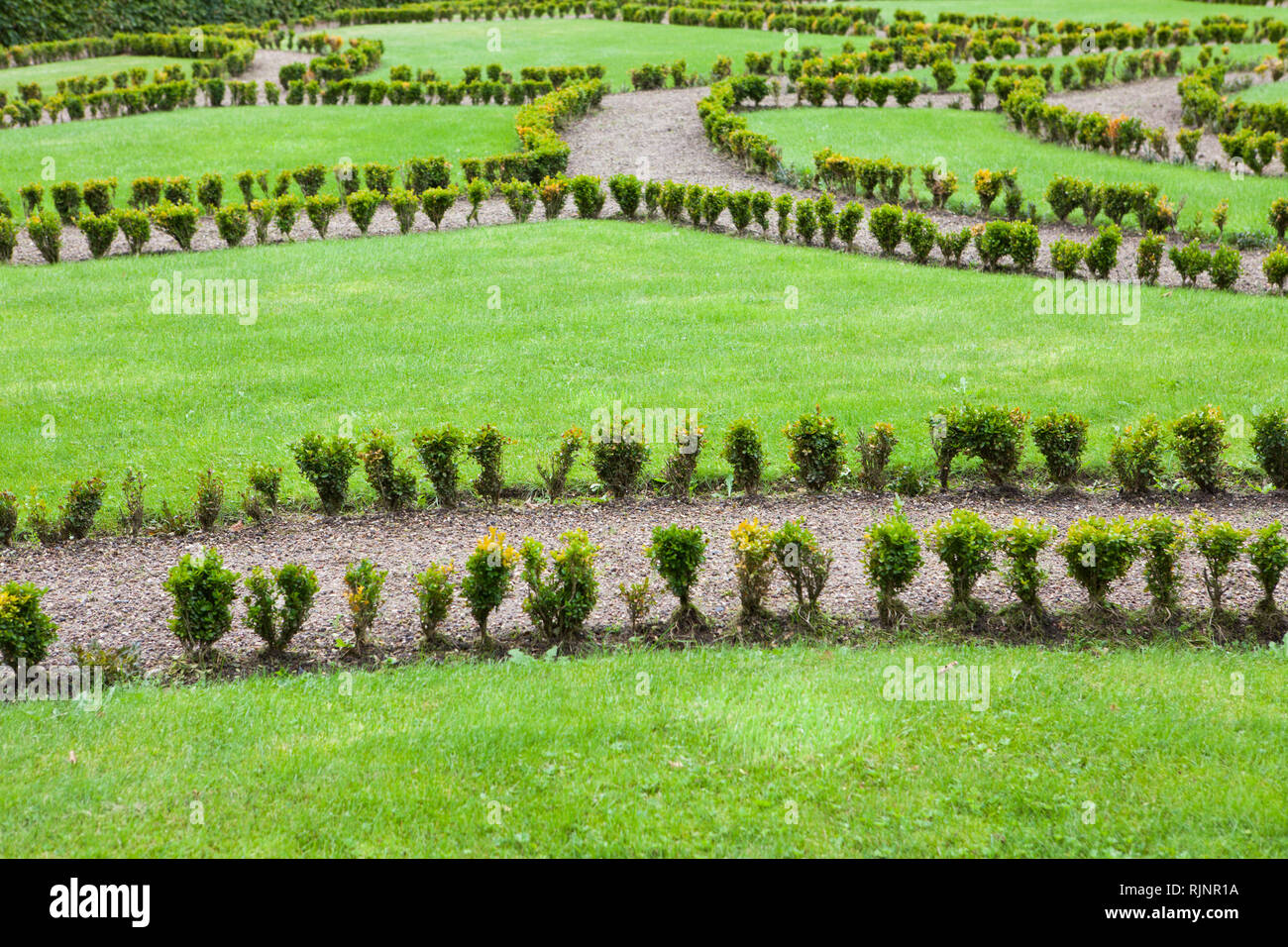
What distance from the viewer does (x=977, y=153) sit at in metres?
23.3

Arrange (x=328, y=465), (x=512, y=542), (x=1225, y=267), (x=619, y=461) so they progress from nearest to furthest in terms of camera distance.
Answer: (x=512, y=542), (x=328, y=465), (x=619, y=461), (x=1225, y=267)

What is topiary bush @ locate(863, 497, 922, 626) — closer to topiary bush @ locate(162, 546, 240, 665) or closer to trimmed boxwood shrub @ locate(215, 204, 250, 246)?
topiary bush @ locate(162, 546, 240, 665)

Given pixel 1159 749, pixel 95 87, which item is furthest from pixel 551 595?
pixel 95 87

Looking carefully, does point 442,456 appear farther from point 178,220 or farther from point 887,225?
point 178,220

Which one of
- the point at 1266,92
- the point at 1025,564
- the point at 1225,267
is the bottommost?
the point at 1025,564

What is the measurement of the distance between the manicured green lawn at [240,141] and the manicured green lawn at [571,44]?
23.9 ft

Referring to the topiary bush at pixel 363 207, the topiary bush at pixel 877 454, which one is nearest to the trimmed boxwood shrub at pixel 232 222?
the topiary bush at pixel 363 207

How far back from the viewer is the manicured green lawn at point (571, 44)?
35312 millimetres

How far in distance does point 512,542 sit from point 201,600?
109 inches

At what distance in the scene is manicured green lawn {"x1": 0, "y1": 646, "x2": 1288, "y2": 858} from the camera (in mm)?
5594

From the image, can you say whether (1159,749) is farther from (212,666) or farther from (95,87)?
(95,87)

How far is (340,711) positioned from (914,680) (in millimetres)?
3725

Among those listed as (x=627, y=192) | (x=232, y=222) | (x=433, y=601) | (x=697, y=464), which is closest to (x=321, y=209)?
(x=232, y=222)

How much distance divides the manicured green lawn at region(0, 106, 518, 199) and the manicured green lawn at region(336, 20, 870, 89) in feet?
23.9
